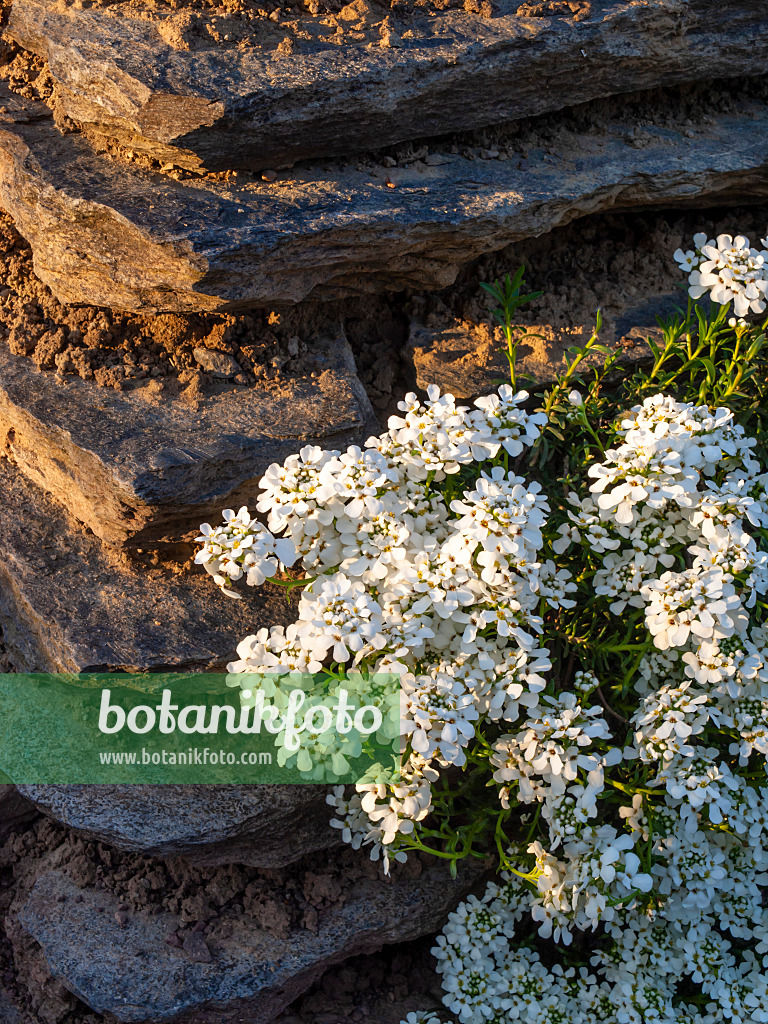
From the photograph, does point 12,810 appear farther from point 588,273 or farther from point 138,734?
point 588,273

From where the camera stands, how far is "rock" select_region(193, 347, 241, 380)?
3.26m

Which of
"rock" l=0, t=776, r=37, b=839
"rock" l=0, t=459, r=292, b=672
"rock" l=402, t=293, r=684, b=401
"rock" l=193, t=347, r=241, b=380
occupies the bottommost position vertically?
"rock" l=0, t=776, r=37, b=839

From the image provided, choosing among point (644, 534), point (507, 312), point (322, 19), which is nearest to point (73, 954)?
point (644, 534)

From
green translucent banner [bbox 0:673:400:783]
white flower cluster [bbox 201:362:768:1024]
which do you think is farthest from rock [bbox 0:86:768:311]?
green translucent banner [bbox 0:673:400:783]

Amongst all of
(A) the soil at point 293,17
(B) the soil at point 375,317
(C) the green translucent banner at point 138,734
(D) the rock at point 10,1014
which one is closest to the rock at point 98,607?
(C) the green translucent banner at point 138,734

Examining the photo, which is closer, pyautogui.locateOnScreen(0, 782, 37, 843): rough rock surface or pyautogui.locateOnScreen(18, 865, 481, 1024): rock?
pyautogui.locateOnScreen(18, 865, 481, 1024): rock

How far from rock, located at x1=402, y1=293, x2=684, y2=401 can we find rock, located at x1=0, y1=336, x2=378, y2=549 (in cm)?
31

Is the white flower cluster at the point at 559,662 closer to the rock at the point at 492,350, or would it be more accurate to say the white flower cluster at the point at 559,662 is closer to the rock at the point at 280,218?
the rock at the point at 492,350

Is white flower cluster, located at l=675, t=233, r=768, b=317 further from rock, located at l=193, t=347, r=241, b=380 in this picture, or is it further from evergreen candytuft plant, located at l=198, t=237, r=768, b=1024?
rock, located at l=193, t=347, r=241, b=380

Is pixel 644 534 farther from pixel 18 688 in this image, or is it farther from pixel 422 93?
pixel 18 688

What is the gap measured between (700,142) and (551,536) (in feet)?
6.13

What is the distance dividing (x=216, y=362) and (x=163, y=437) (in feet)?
1.16

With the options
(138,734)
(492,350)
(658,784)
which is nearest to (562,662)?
(658,784)

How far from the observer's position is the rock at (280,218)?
3027 millimetres
